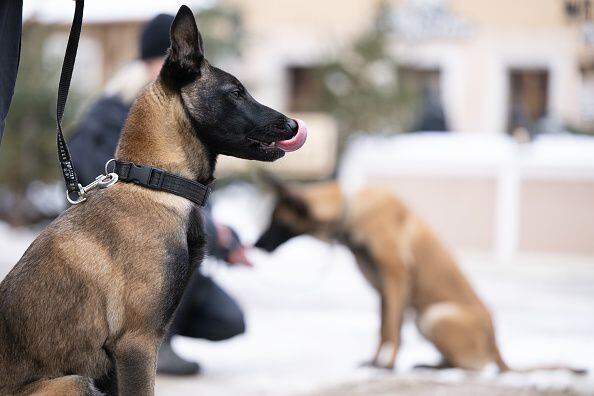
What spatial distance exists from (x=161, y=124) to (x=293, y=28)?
19311 millimetres

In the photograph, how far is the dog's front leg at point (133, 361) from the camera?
2354 millimetres

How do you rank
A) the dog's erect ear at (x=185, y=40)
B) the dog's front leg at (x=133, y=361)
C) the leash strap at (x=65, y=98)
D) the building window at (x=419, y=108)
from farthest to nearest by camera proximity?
the building window at (x=419, y=108) → the leash strap at (x=65, y=98) → the dog's erect ear at (x=185, y=40) → the dog's front leg at (x=133, y=361)

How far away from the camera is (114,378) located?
243 cm

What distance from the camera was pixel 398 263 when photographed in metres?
5.20

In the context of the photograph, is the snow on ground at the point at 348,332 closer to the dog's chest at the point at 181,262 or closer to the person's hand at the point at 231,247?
the person's hand at the point at 231,247

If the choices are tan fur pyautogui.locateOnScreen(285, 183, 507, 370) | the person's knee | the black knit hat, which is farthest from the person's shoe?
the black knit hat

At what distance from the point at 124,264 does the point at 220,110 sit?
1.84 feet

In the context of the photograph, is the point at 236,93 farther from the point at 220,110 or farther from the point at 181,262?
the point at 181,262

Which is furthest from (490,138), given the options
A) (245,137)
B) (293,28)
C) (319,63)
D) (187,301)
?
(293,28)

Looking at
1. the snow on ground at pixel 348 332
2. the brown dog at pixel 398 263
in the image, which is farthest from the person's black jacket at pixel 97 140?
the brown dog at pixel 398 263

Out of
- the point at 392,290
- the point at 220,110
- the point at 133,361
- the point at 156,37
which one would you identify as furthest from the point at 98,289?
the point at 392,290

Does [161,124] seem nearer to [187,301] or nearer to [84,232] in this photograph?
[84,232]

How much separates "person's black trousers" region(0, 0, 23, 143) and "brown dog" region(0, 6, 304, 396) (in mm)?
429

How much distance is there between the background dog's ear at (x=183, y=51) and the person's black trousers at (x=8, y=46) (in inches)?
19.8
